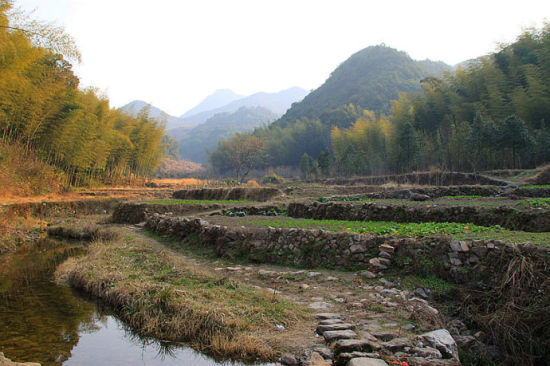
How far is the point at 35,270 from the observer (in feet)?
31.4

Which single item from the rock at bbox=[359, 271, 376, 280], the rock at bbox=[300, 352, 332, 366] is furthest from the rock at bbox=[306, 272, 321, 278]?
the rock at bbox=[300, 352, 332, 366]

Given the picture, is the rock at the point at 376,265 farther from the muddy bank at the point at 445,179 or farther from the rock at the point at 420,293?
the muddy bank at the point at 445,179

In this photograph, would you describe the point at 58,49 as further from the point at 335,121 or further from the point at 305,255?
the point at 335,121

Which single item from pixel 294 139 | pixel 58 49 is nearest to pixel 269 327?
pixel 58 49

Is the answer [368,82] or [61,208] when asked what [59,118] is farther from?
[368,82]

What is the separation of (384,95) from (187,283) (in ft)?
272

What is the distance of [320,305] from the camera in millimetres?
5840

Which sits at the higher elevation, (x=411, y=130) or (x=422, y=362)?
(x=411, y=130)

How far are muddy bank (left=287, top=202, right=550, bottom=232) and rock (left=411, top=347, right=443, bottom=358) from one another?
20.8 ft

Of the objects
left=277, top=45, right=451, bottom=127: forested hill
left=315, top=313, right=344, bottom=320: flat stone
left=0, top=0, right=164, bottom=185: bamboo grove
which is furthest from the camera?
left=277, top=45, right=451, bottom=127: forested hill

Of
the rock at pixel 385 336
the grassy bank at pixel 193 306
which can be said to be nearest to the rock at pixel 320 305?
the grassy bank at pixel 193 306

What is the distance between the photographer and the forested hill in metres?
82.4

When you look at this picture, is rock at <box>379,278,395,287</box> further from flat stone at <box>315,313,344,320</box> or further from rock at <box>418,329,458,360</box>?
rock at <box>418,329,458,360</box>

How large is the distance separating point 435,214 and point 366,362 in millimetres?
8137
